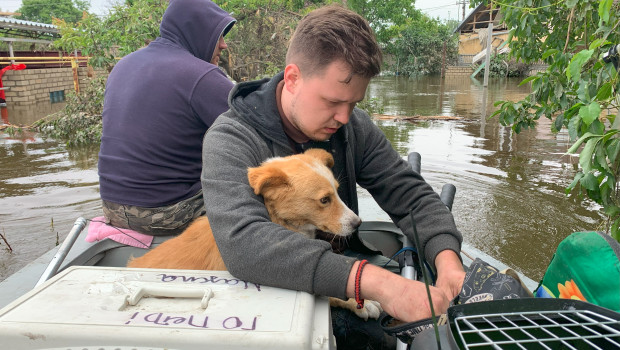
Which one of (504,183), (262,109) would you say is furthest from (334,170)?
(504,183)

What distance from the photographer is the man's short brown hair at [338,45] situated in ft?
6.46

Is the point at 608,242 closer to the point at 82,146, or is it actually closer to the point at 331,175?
the point at 331,175

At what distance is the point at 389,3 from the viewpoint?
1957 inches

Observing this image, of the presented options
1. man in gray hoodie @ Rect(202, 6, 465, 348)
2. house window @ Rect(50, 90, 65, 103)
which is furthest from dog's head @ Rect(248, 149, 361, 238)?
house window @ Rect(50, 90, 65, 103)

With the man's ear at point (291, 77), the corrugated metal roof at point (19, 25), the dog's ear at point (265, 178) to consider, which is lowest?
the dog's ear at point (265, 178)

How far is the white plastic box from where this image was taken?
113cm

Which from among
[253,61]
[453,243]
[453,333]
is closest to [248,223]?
[453,333]

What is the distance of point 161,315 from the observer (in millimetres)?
1231

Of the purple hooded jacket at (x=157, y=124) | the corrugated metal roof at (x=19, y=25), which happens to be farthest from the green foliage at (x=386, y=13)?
the purple hooded jacket at (x=157, y=124)

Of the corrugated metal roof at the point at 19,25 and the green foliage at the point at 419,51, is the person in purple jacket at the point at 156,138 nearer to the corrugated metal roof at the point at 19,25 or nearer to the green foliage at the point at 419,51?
the corrugated metal roof at the point at 19,25

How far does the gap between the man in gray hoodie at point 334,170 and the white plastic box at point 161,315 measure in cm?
12

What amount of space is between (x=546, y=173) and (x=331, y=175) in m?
6.16

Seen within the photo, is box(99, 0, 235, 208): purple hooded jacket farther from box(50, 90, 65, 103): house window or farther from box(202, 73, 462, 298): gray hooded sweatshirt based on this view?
box(50, 90, 65, 103): house window

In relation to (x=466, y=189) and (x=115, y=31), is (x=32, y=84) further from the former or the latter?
(x=466, y=189)
